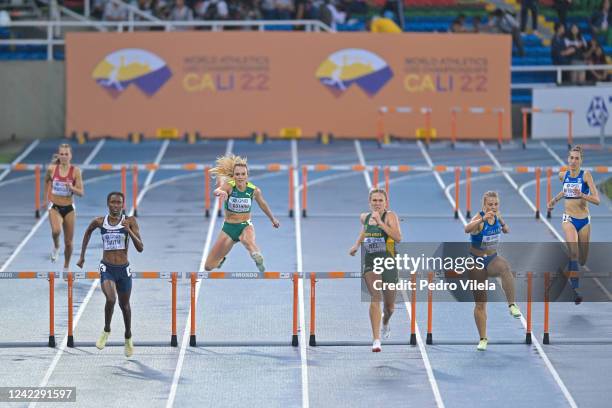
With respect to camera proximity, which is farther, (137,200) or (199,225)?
(137,200)

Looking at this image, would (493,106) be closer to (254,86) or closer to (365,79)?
(365,79)

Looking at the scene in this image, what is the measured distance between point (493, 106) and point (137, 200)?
9.99m

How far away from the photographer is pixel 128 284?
685 inches

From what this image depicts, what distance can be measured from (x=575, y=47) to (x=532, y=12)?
2586 millimetres

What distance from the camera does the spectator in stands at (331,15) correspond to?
1436 inches

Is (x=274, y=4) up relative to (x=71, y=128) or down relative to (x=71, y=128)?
up

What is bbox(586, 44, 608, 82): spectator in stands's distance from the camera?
119 feet

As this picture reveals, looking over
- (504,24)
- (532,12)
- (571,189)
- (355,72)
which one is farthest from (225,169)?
(532,12)

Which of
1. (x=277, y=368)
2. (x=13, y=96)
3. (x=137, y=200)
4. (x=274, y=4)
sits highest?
(x=274, y=4)

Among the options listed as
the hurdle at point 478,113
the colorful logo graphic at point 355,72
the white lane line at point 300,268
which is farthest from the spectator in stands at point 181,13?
the hurdle at point 478,113

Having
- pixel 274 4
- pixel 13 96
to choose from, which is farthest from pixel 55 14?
pixel 274 4

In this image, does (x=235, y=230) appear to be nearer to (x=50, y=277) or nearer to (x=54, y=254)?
(x=50, y=277)

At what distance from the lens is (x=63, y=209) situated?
22.1 m

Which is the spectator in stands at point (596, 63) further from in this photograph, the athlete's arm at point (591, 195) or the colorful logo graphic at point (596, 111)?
the athlete's arm at point (591, 195)
